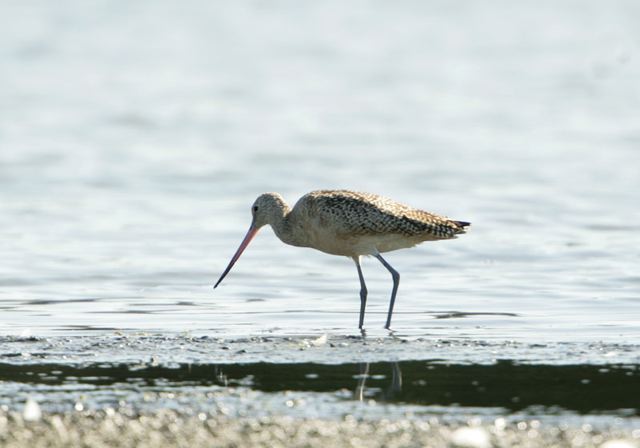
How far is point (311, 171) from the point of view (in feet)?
67.5

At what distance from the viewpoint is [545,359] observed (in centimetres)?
852

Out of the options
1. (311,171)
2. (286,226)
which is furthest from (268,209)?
(311,171)

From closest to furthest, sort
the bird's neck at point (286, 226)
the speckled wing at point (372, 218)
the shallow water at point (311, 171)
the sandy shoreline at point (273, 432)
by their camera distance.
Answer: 1. the sandy shoreline at point (273, 432)
2. the shallow water at point (311, 171)
3. the speckled wing at point (372, 218)
4. the bird's neck at point (286, 226)

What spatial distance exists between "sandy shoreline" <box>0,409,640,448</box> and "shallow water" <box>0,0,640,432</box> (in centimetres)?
62

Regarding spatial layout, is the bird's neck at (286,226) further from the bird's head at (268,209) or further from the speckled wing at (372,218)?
the speckled wing at (372,218)

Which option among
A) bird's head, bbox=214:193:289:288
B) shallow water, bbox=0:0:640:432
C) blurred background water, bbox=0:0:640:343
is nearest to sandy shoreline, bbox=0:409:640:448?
shallow water, bbox=0:0:640:432

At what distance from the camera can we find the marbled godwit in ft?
35.4

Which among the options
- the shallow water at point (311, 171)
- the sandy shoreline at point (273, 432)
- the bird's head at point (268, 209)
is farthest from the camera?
the bird's head at point (268, 209)

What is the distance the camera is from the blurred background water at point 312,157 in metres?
11.6

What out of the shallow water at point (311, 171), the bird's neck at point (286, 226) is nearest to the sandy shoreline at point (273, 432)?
the shallow water at point (311, 171)

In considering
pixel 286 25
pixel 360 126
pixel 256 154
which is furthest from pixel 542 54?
pixel 256 154

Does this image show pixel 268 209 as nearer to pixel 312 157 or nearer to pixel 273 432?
pixel 273 432

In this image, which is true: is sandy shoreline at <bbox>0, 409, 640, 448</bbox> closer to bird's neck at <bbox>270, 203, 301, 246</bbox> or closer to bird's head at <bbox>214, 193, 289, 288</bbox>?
bird's neck at <bbox>270, 203, 301, 246</bbox>

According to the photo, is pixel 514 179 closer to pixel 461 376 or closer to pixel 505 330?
pixel 505 330
